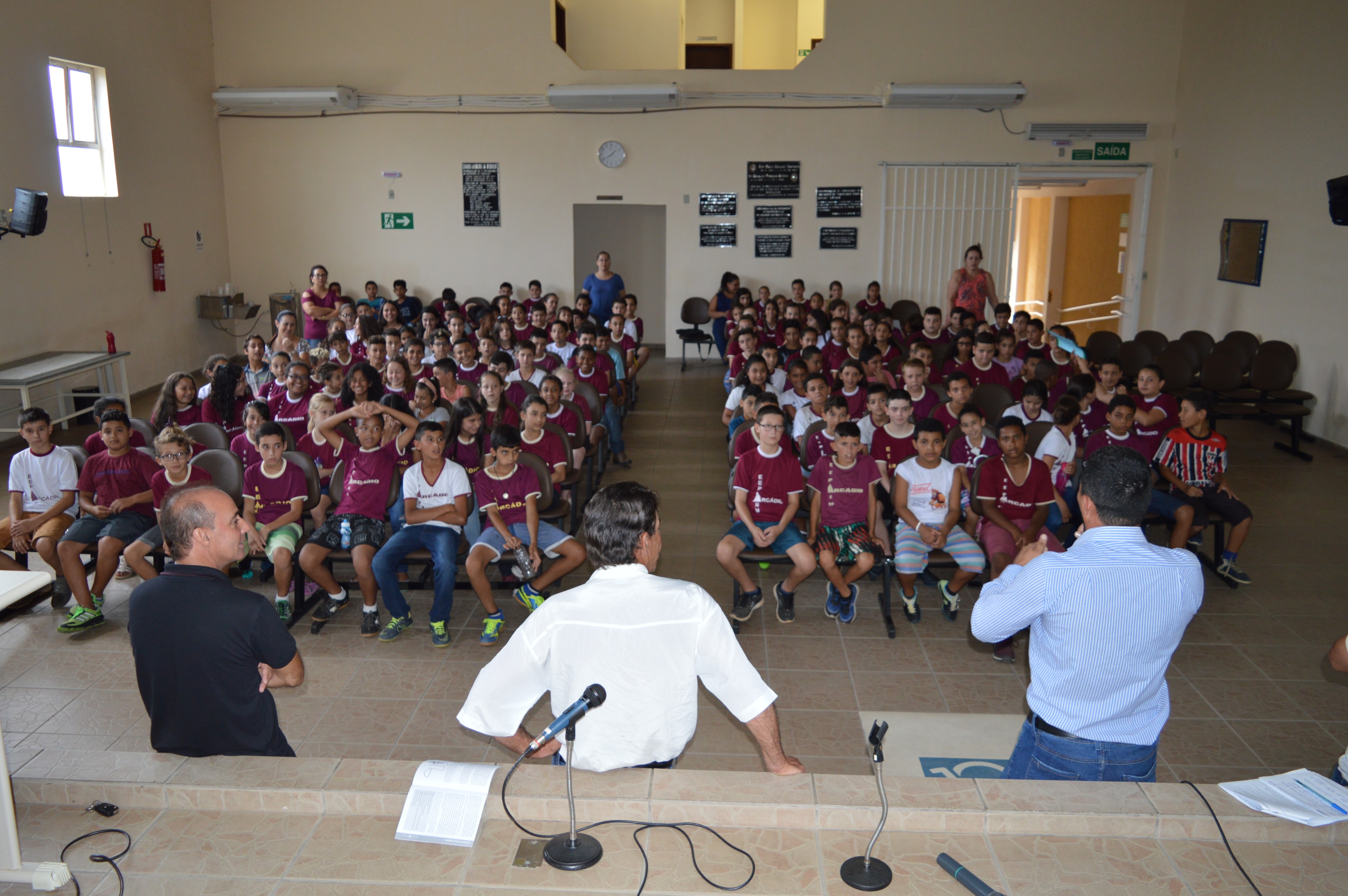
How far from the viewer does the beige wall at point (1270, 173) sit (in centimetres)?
859

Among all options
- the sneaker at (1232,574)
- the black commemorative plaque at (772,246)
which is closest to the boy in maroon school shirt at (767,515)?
the sneaker at (1232,574)

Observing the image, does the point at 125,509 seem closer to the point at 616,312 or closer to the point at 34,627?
the point at 34,627

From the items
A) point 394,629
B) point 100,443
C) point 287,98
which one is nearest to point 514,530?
point 394,629

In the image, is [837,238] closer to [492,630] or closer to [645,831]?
[492,630]

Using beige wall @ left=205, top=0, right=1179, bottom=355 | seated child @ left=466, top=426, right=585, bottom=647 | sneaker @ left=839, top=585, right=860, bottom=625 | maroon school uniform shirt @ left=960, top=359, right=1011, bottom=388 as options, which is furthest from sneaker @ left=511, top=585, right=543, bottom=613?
beige wall @ left=205, top=0, right=1179, bottom=355

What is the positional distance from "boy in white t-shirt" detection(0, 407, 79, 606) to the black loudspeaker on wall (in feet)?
26.6

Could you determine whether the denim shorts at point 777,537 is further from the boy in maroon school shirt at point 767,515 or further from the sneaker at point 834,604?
the sneaker at point 834,604

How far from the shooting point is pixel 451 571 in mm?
4859

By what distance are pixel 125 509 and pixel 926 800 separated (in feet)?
15.8

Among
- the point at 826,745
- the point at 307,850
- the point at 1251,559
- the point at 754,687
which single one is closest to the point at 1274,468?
the point at 1251,559

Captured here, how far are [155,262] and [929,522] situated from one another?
9.88 m

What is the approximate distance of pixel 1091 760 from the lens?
2.48 m

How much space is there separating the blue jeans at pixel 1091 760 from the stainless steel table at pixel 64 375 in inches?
322

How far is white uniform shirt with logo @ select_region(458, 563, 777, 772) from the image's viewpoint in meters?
2.20
